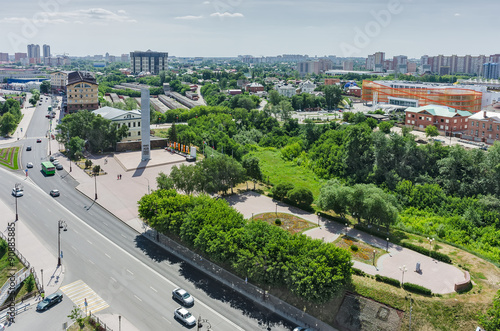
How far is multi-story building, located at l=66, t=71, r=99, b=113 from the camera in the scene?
9969 cm

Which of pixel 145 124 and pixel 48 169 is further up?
pixel 145 124

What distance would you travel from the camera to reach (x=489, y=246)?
4056cm

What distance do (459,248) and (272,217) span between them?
1861 cm

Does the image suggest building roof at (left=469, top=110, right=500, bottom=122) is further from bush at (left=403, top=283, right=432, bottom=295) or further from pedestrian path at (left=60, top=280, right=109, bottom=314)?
pedestrian path at (left=60, top=280, right=109, bottom=314)

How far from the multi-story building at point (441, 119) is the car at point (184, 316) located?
68.1 m

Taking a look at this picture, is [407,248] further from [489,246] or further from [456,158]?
[456,158]

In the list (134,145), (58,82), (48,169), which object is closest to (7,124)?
(134,145)

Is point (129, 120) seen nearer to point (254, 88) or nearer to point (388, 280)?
point (388, 280)

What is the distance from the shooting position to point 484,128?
72.3 meters

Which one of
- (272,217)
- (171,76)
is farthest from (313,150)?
(171,76)

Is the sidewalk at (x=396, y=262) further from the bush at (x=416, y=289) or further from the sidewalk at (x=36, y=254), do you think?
the sidewalk at (x=36, y=254)

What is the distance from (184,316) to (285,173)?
41333 mm

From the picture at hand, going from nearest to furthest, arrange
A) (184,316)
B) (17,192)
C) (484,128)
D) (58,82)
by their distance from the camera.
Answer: (184,316), (17,192), (484,128), (58,82)

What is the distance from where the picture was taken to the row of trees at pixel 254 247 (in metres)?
26.7
